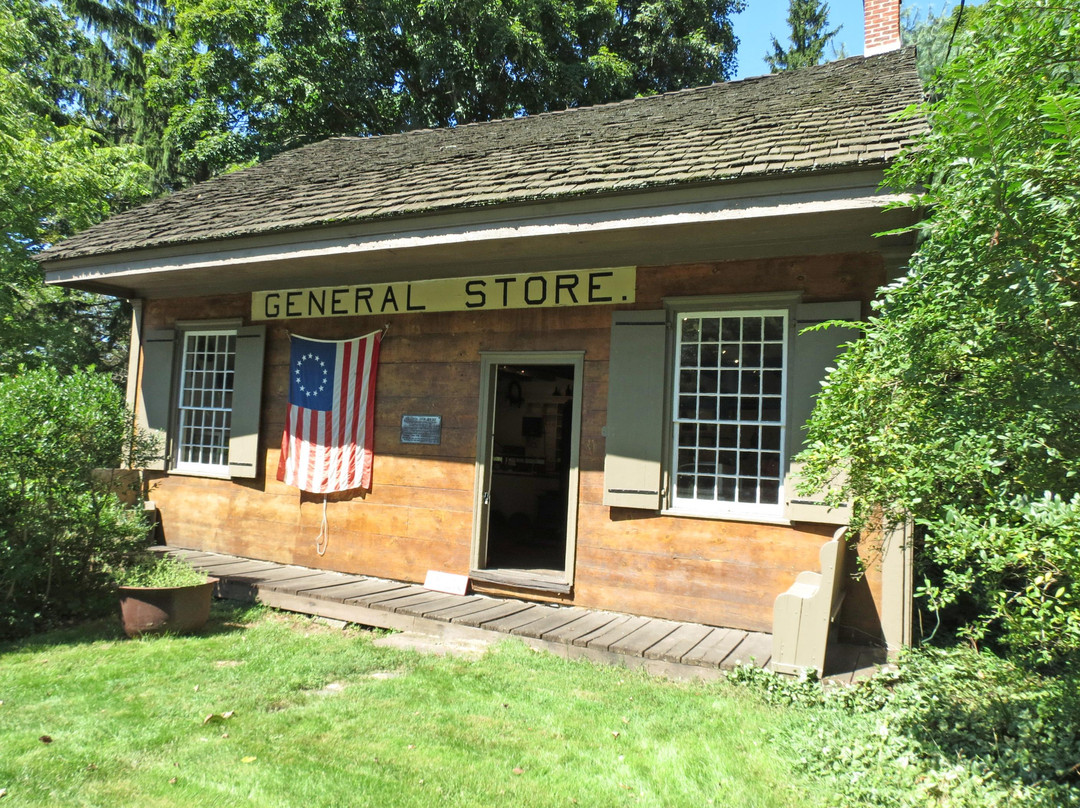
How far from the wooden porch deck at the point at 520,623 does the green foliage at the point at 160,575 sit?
79cm

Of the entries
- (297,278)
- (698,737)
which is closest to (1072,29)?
(698,737)

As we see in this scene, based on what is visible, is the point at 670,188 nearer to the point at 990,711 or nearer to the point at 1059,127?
the point at 1059,127

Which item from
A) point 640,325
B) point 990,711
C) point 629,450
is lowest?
point 990,711

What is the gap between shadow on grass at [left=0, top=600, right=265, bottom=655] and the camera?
215 inches

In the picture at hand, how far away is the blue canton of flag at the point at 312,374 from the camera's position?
7605 mm

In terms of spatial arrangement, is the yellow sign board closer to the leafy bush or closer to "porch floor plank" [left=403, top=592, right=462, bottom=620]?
"porch floor plank" [left=403, top=592, right=462, bottom=620]

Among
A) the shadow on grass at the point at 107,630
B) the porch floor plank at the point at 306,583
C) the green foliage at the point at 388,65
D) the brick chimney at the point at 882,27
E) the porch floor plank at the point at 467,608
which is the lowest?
the shadow on grass at the point at 107,630

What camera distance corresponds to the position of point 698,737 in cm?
386

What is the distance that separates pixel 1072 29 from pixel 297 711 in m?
4.66

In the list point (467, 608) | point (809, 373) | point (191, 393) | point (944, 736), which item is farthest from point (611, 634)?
point (191, 393)

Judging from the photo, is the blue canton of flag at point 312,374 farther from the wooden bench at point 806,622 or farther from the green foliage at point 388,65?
the green foliage at point 388,65

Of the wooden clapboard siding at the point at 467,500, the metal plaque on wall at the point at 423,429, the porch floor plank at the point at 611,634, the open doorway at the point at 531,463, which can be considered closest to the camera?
the porch floor plank at the point at 611,634

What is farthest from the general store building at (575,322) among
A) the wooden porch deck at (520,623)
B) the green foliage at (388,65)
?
the green foliage at (388,65)

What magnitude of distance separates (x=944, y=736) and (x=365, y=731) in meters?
2.95
